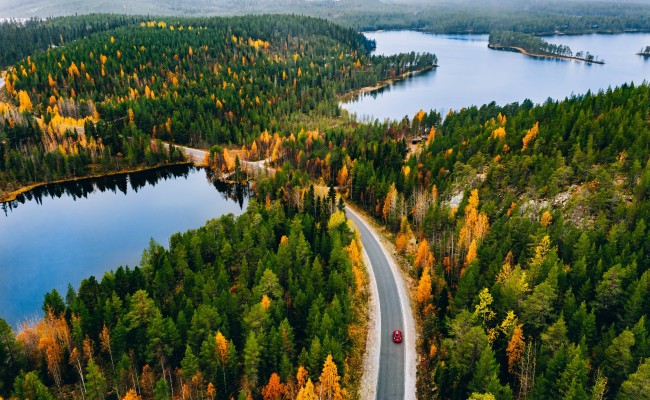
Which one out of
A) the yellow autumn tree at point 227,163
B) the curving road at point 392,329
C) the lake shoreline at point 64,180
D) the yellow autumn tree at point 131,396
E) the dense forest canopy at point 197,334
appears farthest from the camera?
the yellow autumn tree at point 227,163

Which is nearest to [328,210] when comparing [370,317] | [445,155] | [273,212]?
[273,212]

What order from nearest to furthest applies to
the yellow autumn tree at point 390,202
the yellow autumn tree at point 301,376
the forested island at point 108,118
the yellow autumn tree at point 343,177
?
the yellow autumn tree at point 301,376
the yellow autumn tree at point 390,202
the yellow autumn tree at point 343,177
the forested island at point 108,118

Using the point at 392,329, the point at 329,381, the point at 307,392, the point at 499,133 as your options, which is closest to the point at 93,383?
the point at 307,392

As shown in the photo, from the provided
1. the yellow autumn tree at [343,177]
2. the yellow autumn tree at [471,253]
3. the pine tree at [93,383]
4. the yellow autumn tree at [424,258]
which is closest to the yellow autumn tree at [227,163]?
the yellow autumn tree at [343,177]

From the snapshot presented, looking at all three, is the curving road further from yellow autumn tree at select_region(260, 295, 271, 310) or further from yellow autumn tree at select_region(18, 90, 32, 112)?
yellow autumn tree at select_region(18, 90, 32, 112)

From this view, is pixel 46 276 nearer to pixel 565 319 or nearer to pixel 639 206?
pixel 565 319

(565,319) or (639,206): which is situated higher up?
(639,206)

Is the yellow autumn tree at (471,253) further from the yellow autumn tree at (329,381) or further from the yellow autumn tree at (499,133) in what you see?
the yellow autumn tree at (499,133)
